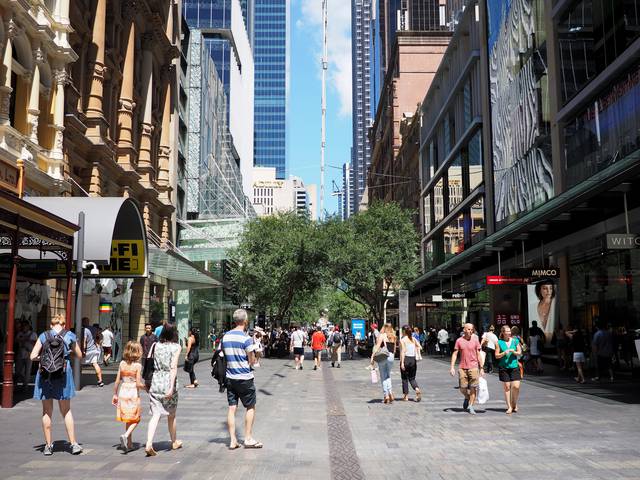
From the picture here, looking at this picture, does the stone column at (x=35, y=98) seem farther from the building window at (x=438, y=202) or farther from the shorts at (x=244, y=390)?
the building window at (x=438, y=202)

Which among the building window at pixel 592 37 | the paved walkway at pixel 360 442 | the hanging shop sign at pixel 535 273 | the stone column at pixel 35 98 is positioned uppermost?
the building window at pixel 592 37

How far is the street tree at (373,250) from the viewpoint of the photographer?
36.8 meters

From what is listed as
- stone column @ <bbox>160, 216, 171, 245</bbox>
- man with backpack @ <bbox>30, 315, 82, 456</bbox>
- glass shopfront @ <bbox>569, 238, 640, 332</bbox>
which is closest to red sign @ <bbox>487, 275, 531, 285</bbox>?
glass shopfront @ <bbox>569, 238, 640, 332</bbox>

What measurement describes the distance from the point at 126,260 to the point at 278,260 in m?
16.5

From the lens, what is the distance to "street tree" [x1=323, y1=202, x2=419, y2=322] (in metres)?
36.8

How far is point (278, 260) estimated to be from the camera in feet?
123

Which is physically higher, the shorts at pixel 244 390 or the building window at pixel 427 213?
the building window at pixel 427 213

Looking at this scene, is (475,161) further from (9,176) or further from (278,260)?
(9,176)

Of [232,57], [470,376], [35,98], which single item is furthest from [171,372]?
[232,57]

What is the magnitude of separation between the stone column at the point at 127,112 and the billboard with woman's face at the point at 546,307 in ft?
63.0

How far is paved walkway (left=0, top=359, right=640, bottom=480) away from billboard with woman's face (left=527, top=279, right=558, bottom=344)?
11.2 meters

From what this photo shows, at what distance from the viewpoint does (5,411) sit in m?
12.4

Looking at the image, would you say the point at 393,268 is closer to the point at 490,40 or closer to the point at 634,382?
the point at 490,40

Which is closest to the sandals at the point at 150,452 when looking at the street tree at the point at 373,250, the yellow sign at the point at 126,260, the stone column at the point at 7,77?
the yellow sign at the point at 126,260
